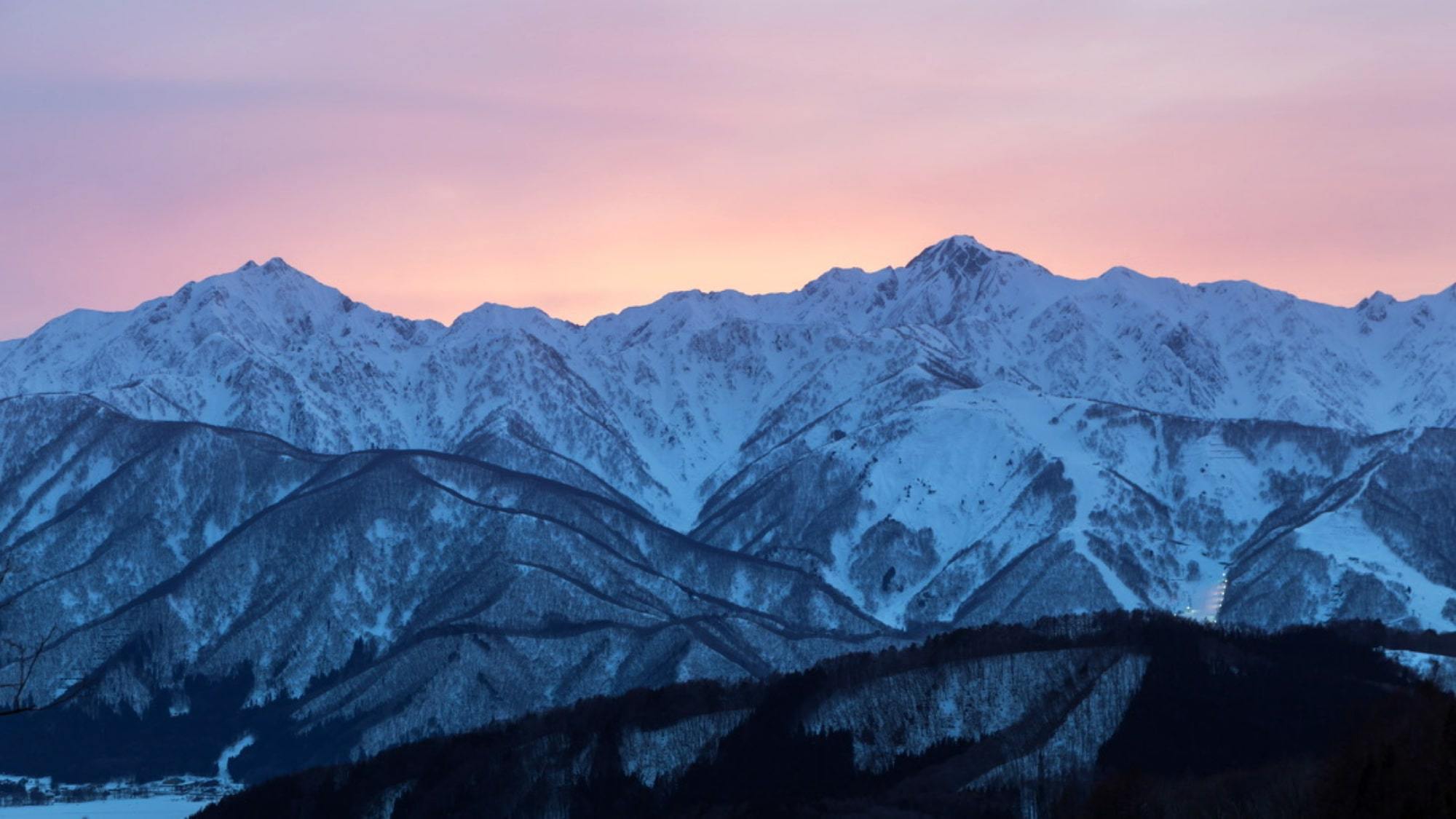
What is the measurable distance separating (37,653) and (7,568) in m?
2.61

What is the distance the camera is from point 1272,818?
199625 mm

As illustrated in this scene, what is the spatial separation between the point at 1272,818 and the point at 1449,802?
147 feet

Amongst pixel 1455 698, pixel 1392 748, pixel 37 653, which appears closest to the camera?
pixel 37 653

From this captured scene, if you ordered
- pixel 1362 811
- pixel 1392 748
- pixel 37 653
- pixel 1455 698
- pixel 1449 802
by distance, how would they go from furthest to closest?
1. pixel 1455 698
2. pixel 1392 748
3. pixel 1362 811
4. pixel 1449 802
5. pixel 37 653

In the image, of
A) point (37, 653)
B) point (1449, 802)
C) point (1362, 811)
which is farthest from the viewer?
point (1362, 811)

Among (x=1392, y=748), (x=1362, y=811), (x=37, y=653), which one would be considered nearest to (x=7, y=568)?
(x=37, y=653)

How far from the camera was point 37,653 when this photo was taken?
52.2 metres

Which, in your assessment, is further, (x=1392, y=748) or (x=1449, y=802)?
(x=1392, y=748)

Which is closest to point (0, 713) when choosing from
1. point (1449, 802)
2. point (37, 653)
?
point (37, 653)

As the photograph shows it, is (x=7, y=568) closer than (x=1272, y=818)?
Yes

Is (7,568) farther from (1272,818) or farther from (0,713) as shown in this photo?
(1272,818)

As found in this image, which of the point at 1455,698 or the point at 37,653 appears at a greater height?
the point at 1455,698

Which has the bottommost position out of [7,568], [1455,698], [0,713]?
[0,713]

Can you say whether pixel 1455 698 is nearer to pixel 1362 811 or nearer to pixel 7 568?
pixel 1362 811
